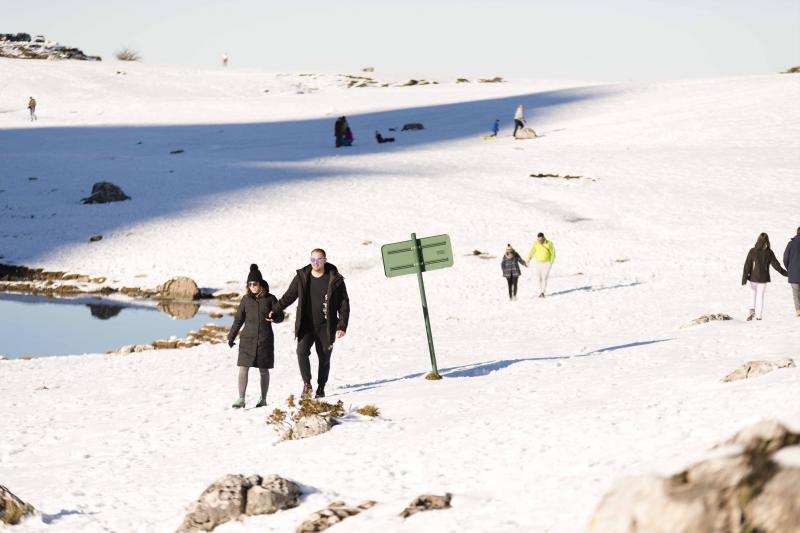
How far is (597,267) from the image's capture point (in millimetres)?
32812

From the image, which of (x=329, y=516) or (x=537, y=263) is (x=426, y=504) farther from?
(x=537, y=263)

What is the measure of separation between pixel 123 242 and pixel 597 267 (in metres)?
18.0

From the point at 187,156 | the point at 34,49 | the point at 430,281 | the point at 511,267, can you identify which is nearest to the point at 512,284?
the point at 511,267

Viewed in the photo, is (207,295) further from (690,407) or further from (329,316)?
(690,407)

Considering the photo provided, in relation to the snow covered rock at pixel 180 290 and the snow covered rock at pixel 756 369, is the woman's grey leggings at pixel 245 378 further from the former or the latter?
the snow covered rock at pixel 180 290

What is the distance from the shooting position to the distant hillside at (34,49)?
116000 millimetres

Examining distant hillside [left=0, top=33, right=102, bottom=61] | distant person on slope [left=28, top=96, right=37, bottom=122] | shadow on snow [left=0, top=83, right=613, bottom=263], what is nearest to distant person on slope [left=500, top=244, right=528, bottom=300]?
shadow on snow [left=0, top=83, right=613, bottom=263]

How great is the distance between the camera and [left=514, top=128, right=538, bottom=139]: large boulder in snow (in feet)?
190

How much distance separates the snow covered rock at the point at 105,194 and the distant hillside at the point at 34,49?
76410 mm

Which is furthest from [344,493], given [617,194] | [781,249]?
[617,194]

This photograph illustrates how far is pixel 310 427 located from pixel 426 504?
4072 millimetres

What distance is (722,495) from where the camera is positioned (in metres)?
5.57

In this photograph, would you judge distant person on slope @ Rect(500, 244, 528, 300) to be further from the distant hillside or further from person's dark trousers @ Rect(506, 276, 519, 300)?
the distant hillside

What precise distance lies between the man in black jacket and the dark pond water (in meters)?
12.4
